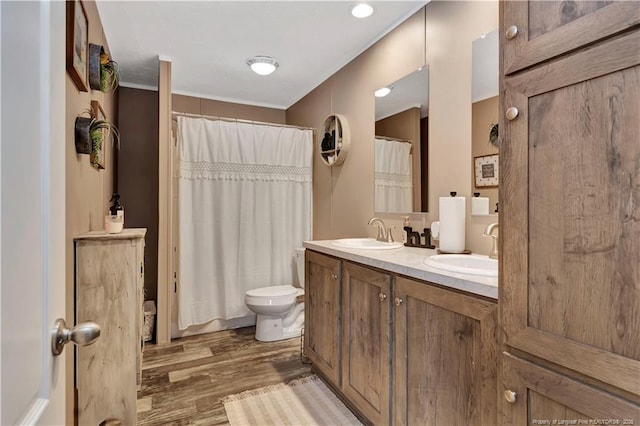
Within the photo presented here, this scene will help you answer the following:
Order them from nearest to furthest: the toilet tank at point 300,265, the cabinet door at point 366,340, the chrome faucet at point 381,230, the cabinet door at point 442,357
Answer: the cabinet door at point 442,357 → the cabinet door at point 366,340 → the chrome faucet at point 381,230 → the toilet tank at point 300,265

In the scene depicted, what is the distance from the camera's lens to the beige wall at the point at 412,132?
2237 mm

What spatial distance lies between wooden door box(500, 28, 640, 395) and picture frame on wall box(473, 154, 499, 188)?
0.86m

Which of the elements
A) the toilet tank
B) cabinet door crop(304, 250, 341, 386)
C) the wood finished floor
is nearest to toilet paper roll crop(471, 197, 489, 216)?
cabinet door crop(304, 250, 341, 386)

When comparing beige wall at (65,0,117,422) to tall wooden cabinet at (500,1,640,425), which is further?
beige wall at (65,0,117,422)

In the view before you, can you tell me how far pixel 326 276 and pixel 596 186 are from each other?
1.54 metres

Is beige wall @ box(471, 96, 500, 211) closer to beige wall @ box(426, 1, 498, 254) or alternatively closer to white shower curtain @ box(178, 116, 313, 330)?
beige wall @ box(426, 1, 498, 254)

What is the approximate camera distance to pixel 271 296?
9.43 ft

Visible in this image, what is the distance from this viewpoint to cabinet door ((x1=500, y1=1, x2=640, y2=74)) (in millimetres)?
702

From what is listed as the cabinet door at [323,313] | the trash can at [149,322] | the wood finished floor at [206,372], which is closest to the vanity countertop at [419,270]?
the cabinet door at [323,313]

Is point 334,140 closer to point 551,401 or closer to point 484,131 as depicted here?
point 484,131

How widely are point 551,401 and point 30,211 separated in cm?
115

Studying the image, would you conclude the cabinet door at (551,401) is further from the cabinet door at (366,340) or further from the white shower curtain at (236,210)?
the white shower curtain at (236,210)

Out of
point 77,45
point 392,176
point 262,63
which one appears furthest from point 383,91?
point 77,45

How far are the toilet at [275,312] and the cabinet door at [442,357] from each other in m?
1.56
